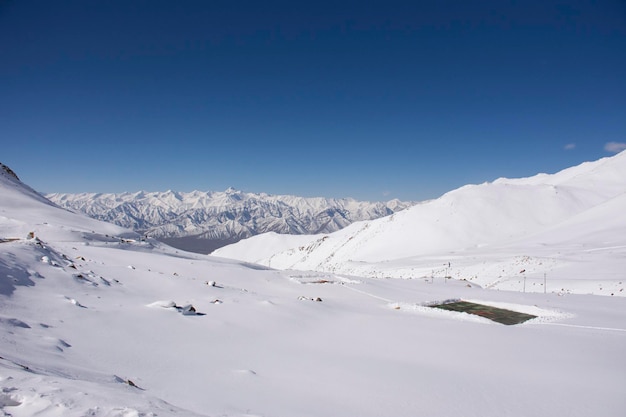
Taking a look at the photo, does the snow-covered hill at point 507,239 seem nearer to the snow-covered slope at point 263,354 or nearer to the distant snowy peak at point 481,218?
the distant snowy peak at point 481,218

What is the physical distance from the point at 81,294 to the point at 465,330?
13.9 meters

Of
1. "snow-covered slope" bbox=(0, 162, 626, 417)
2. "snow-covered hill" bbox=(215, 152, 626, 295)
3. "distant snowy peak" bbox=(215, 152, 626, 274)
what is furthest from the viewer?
"distant snowy peak" bbox=(215, 152, 626, 274)

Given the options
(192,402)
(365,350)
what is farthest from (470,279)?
(192,402)

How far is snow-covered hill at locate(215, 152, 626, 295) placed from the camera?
32.8m

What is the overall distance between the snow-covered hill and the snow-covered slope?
16579 mm

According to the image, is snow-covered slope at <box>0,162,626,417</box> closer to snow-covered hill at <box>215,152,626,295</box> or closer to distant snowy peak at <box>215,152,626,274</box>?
snow-covered hill at <box>215,152,626,295</box>

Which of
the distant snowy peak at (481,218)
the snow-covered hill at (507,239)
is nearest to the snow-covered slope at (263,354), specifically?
the snow-covered hill at (507,239)

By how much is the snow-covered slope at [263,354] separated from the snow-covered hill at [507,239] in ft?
54.4

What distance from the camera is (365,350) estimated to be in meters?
10.5

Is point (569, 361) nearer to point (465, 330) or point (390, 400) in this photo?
point (465, 330)

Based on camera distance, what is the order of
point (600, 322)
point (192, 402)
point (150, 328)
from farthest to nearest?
point (600, 322) < point (150, 328) < point (192, 402)

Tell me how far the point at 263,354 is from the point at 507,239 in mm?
59198

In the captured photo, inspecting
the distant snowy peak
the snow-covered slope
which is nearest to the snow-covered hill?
the distant snowy peak

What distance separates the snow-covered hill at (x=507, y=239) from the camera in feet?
107
